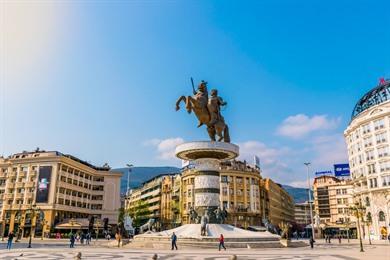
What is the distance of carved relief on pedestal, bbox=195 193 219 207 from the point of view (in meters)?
32.7

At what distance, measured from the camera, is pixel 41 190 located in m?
68.9

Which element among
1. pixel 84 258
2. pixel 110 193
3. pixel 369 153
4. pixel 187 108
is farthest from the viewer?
pixel 110 193

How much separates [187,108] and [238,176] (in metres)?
49.4

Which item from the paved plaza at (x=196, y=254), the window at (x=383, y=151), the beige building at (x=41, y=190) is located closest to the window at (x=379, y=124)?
the window at (x=383, y=151)

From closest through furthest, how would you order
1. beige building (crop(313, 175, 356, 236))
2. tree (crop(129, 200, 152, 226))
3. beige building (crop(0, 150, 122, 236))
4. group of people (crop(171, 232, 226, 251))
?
group of people (crop(171, 232, 226, 251)) → beige building (crop(0, 150, 122, 236)) → beige building (crop(313, 175, 356, 236)) → tree (crop(129, 200, 152, 226))

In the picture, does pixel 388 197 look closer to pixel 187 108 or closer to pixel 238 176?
pixel 238 176

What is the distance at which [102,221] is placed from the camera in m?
80.6

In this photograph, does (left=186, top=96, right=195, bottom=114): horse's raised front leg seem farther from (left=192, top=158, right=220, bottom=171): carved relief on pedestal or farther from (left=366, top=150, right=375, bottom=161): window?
(left=366, top=150, right=375, bottom=161): window

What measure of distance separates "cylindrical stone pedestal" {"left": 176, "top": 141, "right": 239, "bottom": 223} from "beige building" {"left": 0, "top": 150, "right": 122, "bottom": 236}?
42.6 m

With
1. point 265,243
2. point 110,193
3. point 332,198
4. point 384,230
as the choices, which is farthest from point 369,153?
point 110,193

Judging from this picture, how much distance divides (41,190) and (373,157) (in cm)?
6638

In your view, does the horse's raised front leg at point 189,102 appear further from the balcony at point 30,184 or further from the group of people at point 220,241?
the balcony at point 30,184

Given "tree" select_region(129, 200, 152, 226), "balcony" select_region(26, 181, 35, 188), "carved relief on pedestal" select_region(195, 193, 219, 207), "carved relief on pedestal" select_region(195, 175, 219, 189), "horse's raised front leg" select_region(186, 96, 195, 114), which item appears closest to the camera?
"carved relief on pedestal" select_region(195, 193, 219, 207)

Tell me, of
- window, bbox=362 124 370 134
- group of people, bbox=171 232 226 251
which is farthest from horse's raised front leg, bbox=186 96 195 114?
window, bbox=362 124 370 134
